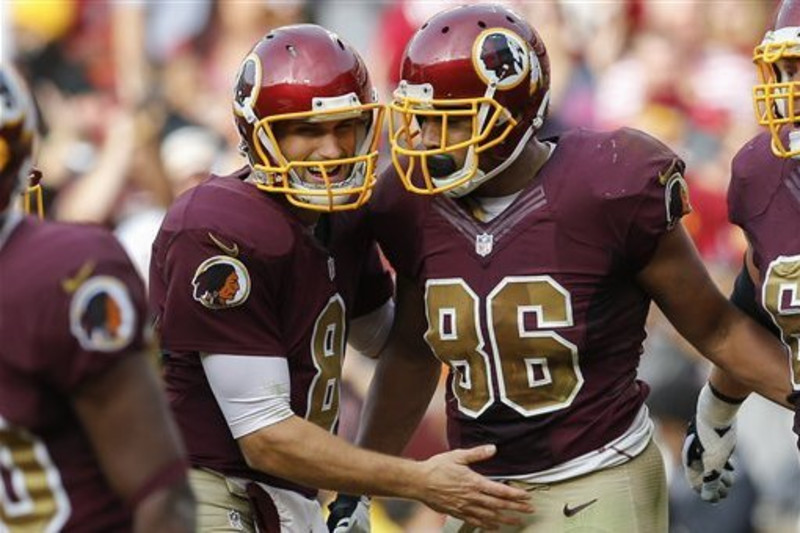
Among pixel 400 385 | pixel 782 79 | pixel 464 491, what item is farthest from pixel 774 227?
pixel 400 385

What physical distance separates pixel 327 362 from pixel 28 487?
137 centimetres

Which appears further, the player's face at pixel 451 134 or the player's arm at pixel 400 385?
the player's arm at pixel 400 385

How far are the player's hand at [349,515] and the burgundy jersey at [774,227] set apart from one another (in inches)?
46.5

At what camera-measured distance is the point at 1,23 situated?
30.8ft

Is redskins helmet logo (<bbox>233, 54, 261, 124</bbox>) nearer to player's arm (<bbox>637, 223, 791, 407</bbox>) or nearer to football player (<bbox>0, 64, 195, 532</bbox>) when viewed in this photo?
player's arm (<bbox>637, 223, 791, 407</bbox>)

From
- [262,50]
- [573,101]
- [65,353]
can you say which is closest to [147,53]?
[573,101]

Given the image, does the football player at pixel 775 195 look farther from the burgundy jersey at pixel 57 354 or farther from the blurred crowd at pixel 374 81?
the blurred crowd at pixel 374 81

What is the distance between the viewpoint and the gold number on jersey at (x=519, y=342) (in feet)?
14.6

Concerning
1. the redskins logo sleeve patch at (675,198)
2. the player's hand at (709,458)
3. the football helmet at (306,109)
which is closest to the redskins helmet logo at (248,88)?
the football helmet at (306,109)

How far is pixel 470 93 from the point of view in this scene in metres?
4.48

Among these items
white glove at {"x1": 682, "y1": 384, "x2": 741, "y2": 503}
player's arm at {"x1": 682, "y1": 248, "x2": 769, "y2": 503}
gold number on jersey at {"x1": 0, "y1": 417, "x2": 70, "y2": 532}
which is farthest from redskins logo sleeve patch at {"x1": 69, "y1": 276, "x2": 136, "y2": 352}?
white glove at {"x1": 682, "y1": 384, "x2": 741, "y2": 503}

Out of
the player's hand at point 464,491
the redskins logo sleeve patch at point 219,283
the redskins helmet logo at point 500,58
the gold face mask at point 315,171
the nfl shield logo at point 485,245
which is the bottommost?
the player's hand at point 464,491

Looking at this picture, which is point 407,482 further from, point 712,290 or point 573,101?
point 573,101

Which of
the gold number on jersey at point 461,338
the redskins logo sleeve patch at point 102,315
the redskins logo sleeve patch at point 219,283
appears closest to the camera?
the redskins logo sleeve patch at point 102,315
